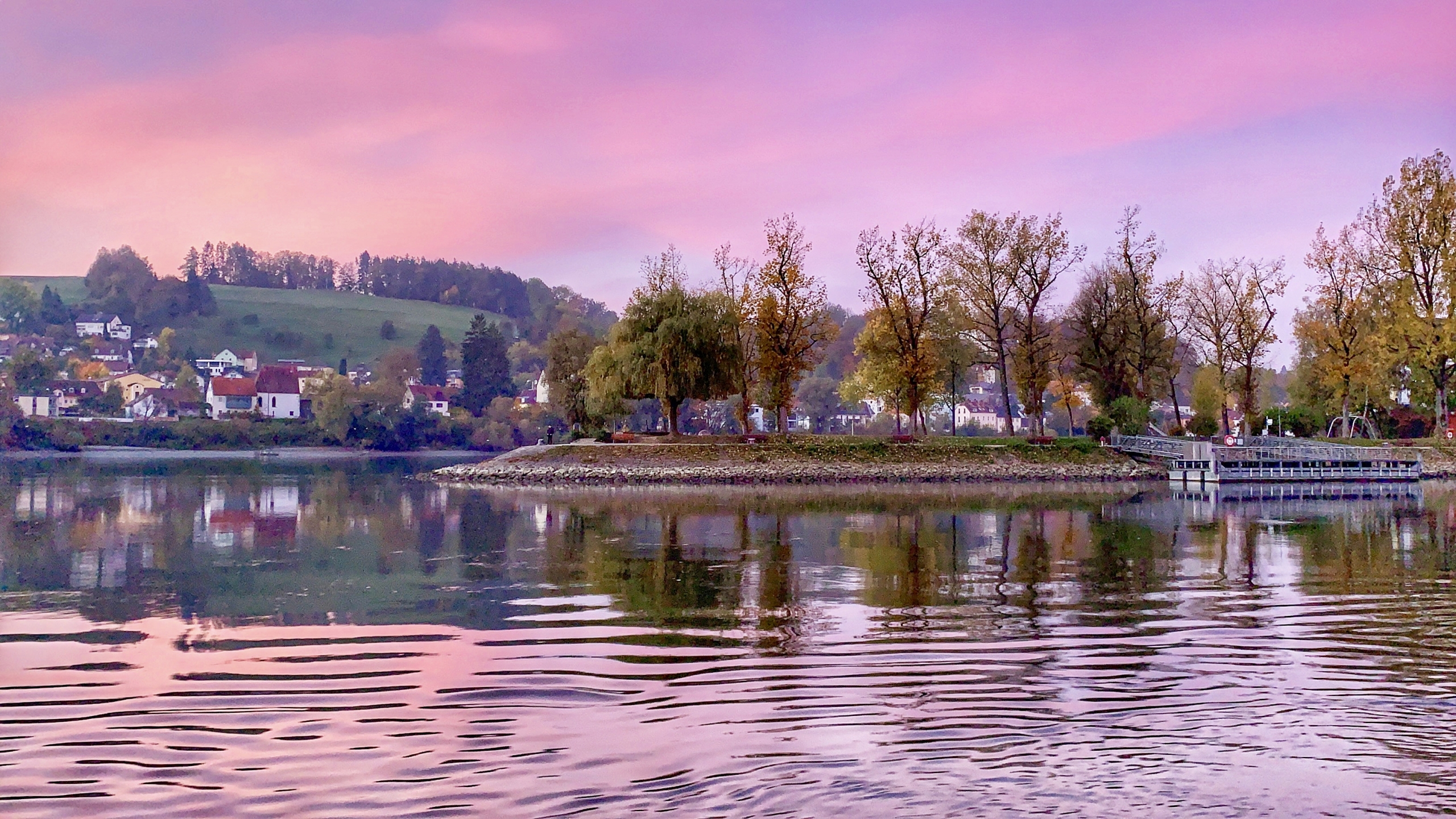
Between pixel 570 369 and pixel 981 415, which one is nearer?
pixel 570 369

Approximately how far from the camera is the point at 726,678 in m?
12.2

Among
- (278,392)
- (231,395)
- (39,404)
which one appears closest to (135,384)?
(231,395)

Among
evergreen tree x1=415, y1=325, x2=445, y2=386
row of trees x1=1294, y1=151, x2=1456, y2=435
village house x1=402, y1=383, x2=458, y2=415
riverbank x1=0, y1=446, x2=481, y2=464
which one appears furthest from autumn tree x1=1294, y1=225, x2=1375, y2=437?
evergreen tree x1=415, y1=325, x2=445, y2=386

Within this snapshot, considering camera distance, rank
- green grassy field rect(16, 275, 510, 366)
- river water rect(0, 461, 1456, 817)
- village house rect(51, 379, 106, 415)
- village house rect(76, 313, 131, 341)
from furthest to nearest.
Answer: green grassy field rect(16, 275, 510, 366), village house rect(76, 313, 131, 341), village house rect(51, 379, 106, 415), river water rect(0, 461, 1456, 817)

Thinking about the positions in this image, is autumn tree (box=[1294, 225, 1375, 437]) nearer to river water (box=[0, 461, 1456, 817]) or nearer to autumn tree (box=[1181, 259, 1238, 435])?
autumn tree (box=[1181, 259, 1238, 435])

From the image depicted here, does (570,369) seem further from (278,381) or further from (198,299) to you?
(198,299)

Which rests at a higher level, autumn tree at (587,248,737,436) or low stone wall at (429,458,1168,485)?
autumn tree at (587,248,737,436)

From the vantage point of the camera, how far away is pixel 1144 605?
57.1 feet

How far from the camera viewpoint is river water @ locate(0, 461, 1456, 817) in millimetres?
8398

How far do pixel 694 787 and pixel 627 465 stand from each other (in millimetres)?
55474

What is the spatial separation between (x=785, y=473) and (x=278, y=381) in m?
102

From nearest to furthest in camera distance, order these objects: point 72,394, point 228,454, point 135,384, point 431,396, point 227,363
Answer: point 228,454
point 72,394
point 135,384
point 431,396
point 227,363

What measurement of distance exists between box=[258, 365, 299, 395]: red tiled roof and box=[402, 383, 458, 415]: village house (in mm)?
14129

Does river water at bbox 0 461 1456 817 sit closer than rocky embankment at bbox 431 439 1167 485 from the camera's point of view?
Yes
